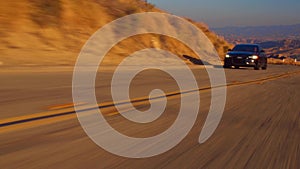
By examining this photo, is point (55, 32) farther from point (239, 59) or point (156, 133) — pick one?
point (156, 133)

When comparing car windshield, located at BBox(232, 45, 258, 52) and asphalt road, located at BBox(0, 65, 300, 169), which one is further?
car windshield, located at BBox(232, 45, 258, 52)

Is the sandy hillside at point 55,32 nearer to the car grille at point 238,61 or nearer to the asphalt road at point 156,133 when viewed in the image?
the car grille at point 238,61

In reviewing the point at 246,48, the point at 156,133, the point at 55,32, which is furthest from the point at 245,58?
the point at 156,133

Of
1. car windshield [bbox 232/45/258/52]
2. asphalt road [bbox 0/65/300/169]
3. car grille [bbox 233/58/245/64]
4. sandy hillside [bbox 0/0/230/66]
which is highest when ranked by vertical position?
asphalt road [bbox 0/65/300/169]

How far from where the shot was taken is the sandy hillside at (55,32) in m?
23.3

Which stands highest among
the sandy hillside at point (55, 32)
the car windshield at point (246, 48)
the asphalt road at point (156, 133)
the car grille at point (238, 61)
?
the asphalt road at point (156, 133)

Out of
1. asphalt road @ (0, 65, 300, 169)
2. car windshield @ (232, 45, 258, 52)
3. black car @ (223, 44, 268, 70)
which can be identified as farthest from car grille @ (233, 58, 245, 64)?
asphalt road @ (0, 65, 300, 169)

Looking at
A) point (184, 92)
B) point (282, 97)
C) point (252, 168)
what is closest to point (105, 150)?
point (252, 168)

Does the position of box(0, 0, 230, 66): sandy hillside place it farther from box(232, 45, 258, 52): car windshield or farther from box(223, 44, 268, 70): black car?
box(232, 45, 258, 52): car windshield

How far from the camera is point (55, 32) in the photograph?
28969 millimetres

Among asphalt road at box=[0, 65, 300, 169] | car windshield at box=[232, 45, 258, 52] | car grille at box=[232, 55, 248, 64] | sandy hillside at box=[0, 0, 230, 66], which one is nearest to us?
asphalt road at box=[0, 65, 300, 169]

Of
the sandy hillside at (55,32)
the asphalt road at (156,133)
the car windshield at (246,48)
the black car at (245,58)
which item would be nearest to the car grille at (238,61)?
the black car at (245,58)

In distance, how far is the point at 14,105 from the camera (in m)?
8.46

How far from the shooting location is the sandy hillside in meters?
23.3
